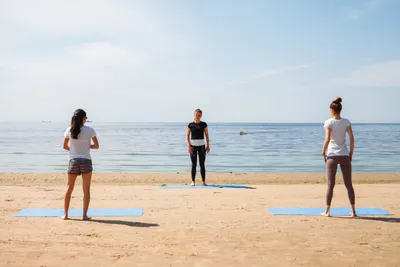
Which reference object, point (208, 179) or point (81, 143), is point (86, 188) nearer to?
point (81, 143)

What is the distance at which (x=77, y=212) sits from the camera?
694 cm

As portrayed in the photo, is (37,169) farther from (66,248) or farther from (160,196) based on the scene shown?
(66,248)

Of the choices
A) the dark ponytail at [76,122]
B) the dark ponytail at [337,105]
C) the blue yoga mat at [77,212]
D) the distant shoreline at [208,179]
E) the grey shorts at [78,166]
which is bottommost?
the distant shoreline at [208,179]

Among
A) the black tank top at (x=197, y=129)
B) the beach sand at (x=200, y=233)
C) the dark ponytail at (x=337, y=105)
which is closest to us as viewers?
the beach sand at (x=200, y=233)

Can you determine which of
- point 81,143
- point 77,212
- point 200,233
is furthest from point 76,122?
point 200,233

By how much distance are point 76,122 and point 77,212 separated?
1777 millimetres

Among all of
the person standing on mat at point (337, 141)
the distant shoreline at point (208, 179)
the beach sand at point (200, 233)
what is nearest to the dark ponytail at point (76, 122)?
the beach sand at point (200, 233)

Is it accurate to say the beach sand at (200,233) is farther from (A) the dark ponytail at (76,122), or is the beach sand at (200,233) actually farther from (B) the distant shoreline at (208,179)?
(B) the distant shoreline at (208,179)

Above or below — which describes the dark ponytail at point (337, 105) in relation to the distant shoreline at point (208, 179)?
above

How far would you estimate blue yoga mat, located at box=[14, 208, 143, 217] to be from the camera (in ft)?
22.1

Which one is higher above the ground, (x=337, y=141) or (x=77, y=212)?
(x=337, y=141)

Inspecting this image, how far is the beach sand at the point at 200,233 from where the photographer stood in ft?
14.5

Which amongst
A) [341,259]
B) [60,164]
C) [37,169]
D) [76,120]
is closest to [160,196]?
[76,120]

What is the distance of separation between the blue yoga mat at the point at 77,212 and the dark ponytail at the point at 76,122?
1.49 meters
